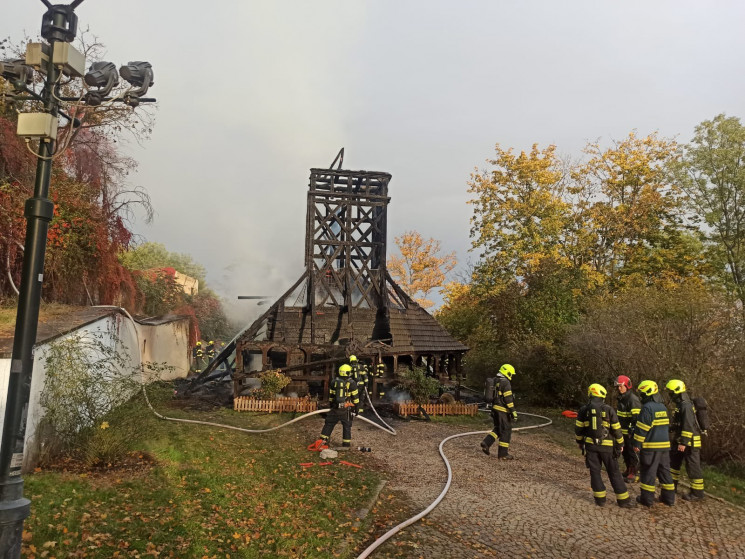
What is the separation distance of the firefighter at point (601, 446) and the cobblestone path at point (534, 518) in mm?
241

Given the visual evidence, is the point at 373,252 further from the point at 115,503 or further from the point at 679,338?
the point at 115,503

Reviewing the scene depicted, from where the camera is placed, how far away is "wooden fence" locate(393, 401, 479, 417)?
1621 cm

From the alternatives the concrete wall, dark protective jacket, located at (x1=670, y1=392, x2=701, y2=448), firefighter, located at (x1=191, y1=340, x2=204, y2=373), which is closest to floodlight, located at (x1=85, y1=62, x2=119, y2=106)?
the concrete wall

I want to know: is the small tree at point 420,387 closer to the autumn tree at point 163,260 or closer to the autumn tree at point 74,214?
the autumn tree at point 74,214

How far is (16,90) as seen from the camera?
5.08m

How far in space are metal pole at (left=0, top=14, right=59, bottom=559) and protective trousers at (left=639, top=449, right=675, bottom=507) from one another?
8464 millimetres

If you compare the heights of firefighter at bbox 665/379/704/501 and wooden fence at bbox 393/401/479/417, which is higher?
firefighter at bbox 665/379/704/501

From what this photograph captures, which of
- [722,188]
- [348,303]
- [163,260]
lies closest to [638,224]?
[722,188]

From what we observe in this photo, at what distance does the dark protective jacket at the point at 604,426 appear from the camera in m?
8.05

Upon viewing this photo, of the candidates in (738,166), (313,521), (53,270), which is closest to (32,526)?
(313,521)

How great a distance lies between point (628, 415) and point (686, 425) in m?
0.92

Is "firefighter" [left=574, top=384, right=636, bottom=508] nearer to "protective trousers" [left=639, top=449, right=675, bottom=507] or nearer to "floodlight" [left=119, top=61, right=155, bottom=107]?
"protective trousers" [left=639, top=449, right=675, bottom=507]

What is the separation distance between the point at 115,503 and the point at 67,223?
1055 centimetres

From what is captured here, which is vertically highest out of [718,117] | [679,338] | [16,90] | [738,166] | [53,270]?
[718,117]
